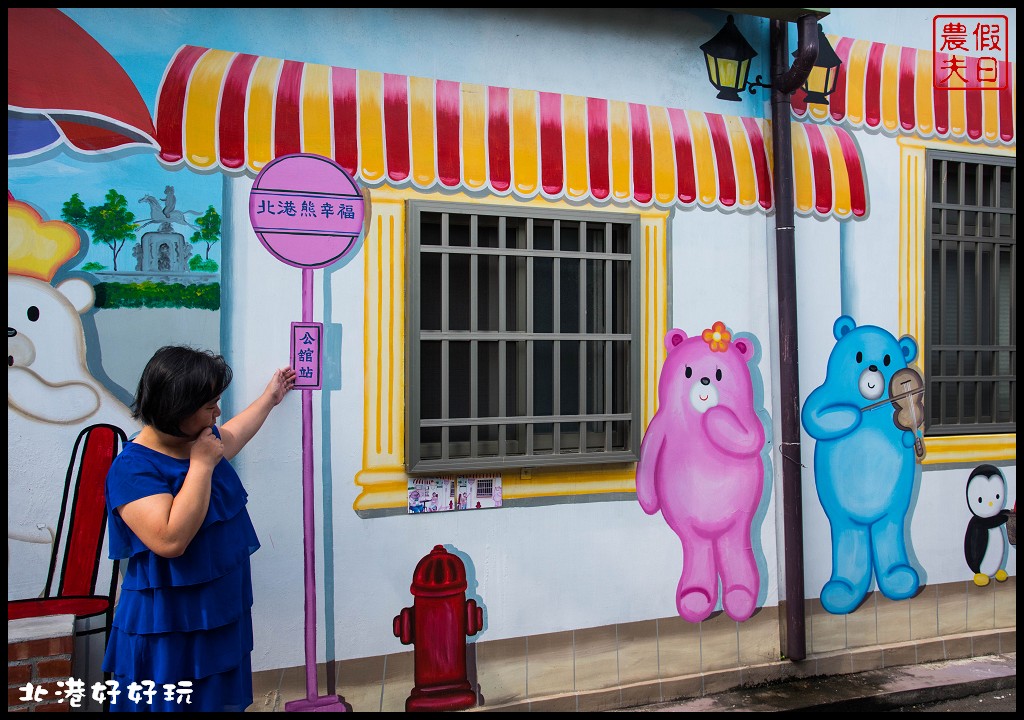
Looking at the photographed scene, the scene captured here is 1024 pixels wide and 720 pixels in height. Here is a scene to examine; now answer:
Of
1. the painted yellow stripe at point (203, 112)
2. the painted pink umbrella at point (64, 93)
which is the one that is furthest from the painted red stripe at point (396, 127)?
the painted pink umbrella at point (64, 93)

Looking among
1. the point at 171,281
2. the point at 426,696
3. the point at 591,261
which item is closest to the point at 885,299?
the point at 591,261

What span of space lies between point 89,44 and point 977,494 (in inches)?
227

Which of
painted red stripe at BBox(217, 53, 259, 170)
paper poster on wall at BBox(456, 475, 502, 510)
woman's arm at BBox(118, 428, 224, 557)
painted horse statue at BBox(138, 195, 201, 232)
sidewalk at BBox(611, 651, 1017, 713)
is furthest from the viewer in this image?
sidewalk at BBox(611, 651, 1017, 713)


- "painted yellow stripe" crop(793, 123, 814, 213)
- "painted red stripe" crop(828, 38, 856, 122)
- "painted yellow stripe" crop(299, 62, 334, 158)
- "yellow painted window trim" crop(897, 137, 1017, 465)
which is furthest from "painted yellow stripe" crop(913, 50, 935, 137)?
"painted yellow stripe" crop(299, 62, 334, 158)

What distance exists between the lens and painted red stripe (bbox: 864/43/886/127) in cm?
464

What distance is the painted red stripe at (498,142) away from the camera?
3.86 meters

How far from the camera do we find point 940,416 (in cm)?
483

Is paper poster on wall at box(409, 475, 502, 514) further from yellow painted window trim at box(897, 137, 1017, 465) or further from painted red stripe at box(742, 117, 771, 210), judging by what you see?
yellow painted window trim at box(897, 137, 1017, 465)

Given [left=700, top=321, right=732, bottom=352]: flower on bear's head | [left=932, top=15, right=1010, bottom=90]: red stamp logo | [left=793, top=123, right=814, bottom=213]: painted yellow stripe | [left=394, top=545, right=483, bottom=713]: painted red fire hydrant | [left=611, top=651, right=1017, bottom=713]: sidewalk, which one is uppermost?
[left=932, top=15, right=1010, bottom=90]: red stamp logo

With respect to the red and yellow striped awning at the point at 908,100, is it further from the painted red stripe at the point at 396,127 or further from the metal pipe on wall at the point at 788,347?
the painted red stripe at the point at 396,127

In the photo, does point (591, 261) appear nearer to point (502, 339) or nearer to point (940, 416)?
point (502, 339)

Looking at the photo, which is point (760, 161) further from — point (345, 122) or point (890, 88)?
point (345, 122)

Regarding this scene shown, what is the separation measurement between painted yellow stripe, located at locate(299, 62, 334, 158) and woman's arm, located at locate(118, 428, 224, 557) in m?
1.73

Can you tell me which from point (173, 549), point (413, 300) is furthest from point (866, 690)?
point (173, 549)
